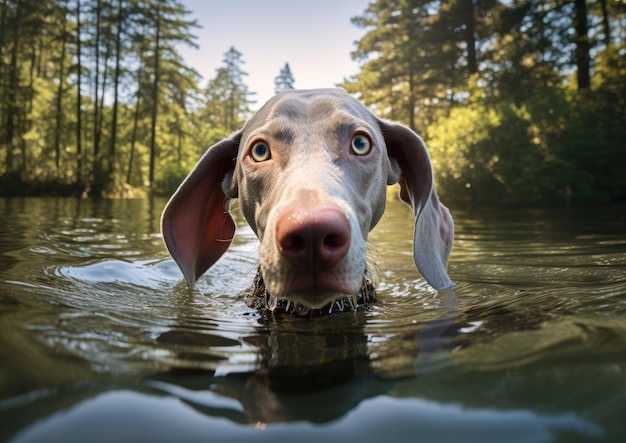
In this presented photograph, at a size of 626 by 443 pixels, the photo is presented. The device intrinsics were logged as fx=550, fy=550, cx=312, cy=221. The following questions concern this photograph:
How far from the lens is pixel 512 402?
1219 mm

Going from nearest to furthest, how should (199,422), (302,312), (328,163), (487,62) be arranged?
(199,422), (328,163), (302,312), (487,62)

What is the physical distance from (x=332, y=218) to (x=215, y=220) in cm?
199

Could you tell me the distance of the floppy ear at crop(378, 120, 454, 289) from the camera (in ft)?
9.78

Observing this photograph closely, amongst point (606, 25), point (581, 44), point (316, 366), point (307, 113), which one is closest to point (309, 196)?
point (316, 366)

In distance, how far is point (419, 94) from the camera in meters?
31.1

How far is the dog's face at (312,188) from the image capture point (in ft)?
5.95

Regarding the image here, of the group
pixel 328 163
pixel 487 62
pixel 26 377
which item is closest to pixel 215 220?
pixel 328 163

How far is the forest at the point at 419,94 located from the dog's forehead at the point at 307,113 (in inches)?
628

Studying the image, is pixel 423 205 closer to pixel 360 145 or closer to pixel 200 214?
pixel 360 145

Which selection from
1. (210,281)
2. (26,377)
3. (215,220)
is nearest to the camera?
(26,377)

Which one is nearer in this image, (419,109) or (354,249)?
(354,249)

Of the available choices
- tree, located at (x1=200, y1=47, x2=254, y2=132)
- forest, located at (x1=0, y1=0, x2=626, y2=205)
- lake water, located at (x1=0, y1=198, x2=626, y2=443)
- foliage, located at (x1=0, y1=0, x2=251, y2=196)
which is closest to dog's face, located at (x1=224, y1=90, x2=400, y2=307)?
lake water, located at (x1=0, y1=198, x2=626, y2=443)

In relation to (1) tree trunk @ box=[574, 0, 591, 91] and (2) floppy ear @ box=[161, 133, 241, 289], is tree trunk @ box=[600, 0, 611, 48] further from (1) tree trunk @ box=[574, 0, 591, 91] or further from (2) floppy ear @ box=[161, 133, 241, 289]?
(2) floppy ear @ box=[161, 133, 241, 289]

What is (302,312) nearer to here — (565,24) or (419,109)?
(565,24)
